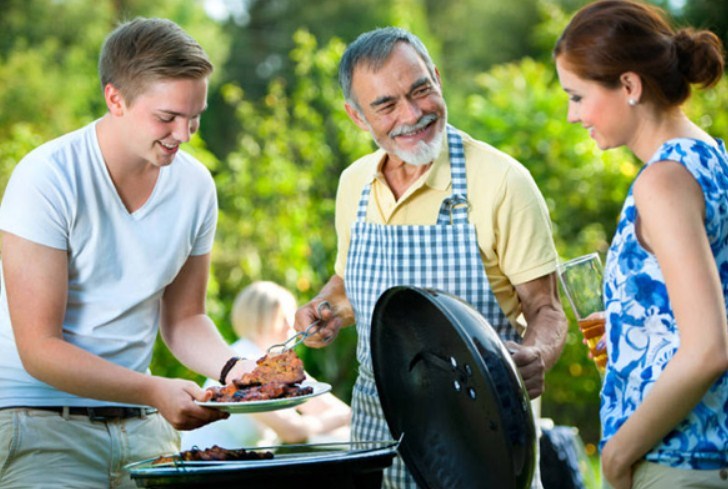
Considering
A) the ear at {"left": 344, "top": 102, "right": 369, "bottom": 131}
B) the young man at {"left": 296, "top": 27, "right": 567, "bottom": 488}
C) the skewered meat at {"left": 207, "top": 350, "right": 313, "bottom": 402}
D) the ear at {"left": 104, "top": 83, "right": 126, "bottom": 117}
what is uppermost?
the ear at {"left": 104, "top": 83, "right": 126, "bottom": 117}

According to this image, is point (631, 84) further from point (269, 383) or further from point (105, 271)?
point (105, 271)

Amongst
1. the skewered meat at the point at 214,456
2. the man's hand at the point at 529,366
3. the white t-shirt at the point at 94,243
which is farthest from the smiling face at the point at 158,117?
the man's hand at the point at 529,366

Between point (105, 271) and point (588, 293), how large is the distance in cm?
126

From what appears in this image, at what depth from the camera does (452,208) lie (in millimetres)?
2955

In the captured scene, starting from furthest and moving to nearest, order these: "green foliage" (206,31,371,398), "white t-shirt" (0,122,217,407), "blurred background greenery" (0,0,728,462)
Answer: "blurred background greenery" (0,0,728,462) < "green foliage" (206,31,371,398) < "white t-shirt" (0,122,217,407)

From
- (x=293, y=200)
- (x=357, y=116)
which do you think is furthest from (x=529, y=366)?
(x=293, y=200)

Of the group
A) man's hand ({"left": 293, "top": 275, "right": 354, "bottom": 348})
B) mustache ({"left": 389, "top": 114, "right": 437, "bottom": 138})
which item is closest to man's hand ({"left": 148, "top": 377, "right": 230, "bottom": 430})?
man's hand ({"left": 293, "top": 275, "right": 354, "bottom": 348})

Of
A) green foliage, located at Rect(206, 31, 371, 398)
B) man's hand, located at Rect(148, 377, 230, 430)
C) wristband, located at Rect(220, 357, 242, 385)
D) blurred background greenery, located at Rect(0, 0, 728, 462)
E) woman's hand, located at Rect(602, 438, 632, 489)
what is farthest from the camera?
blurred background greenery, located at Rect(0, 0, 728, 462)

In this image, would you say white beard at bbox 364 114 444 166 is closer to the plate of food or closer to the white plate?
the plate of food

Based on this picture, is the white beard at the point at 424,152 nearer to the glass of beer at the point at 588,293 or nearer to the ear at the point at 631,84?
the glass of beer at the point at 588,293

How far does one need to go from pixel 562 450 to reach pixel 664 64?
2.76 m

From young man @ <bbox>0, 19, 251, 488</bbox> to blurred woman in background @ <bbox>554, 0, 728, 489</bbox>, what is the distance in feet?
3.39

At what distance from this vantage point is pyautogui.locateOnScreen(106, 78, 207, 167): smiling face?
2762 millimetres

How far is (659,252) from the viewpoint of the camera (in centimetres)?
197
